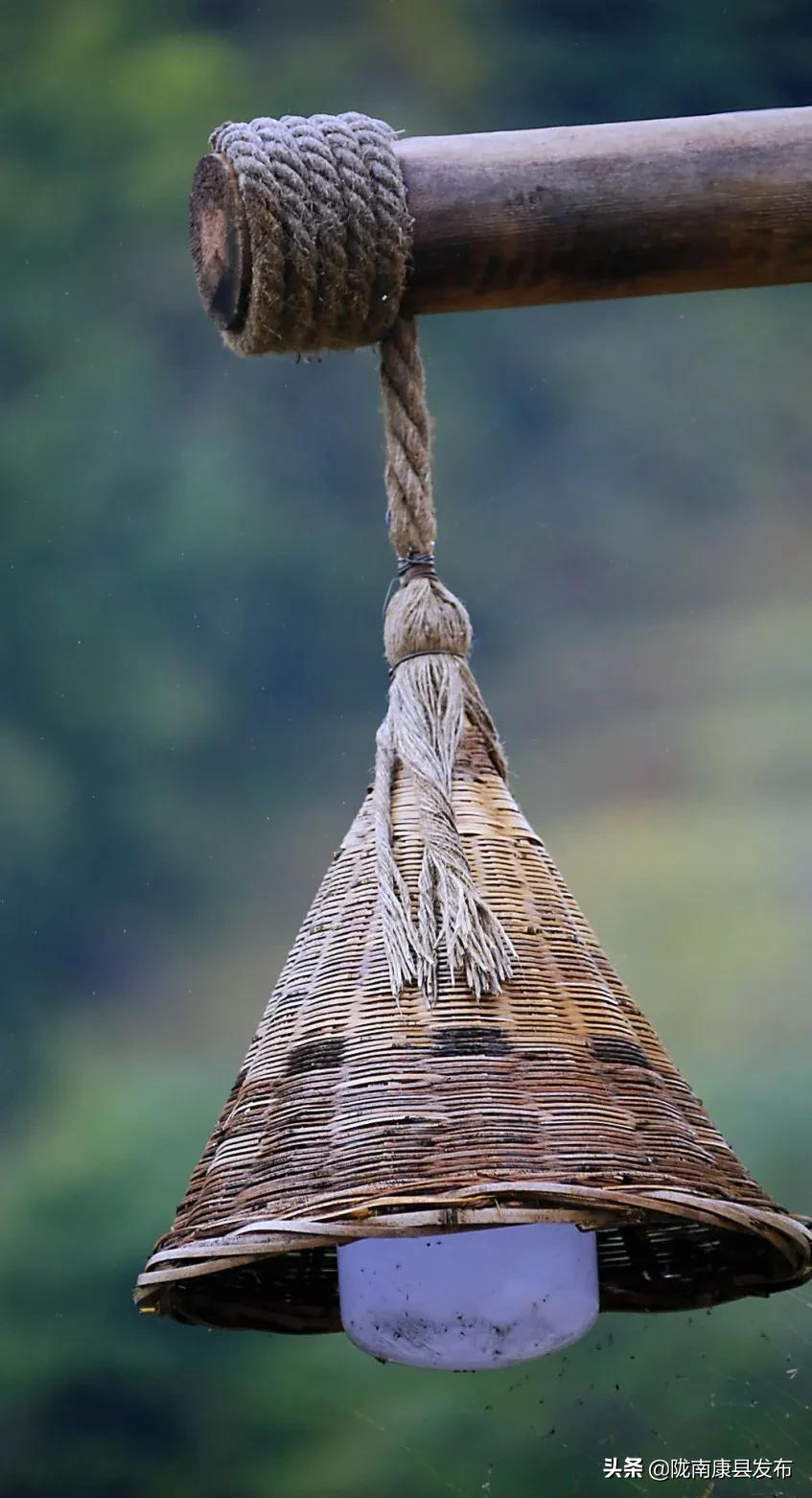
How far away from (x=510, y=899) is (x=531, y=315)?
5.85 ft

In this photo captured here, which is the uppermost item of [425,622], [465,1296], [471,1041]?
[425,622]

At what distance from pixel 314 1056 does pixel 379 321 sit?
370 millimetres

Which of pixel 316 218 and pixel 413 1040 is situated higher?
pixel 316 218

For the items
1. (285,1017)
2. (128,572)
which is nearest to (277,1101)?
(285,1017)

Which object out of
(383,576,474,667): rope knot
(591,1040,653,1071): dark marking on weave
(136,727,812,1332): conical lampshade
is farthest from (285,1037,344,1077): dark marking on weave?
(383,576,474,667): rope knot

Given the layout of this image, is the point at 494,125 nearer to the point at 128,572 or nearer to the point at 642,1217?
the point at 128,572

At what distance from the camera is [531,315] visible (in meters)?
2.61

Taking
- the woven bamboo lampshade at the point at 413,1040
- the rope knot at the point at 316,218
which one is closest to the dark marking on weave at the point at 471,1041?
the woven bamboo lampshade at the point at 413,1040

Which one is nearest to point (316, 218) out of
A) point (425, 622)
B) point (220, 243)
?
point (220, 243)

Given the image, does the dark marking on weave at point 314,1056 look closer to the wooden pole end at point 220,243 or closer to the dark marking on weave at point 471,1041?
the dark marking on weave at point 471,1041

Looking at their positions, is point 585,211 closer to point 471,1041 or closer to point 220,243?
point 220,243

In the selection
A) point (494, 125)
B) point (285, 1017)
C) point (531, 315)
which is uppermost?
point (494, 125)

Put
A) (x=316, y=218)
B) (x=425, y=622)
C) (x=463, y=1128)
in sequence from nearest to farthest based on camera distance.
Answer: (x=463, y=1128) < (x=316, y=218) < (x=425, y=622)

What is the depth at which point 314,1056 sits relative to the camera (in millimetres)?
907
